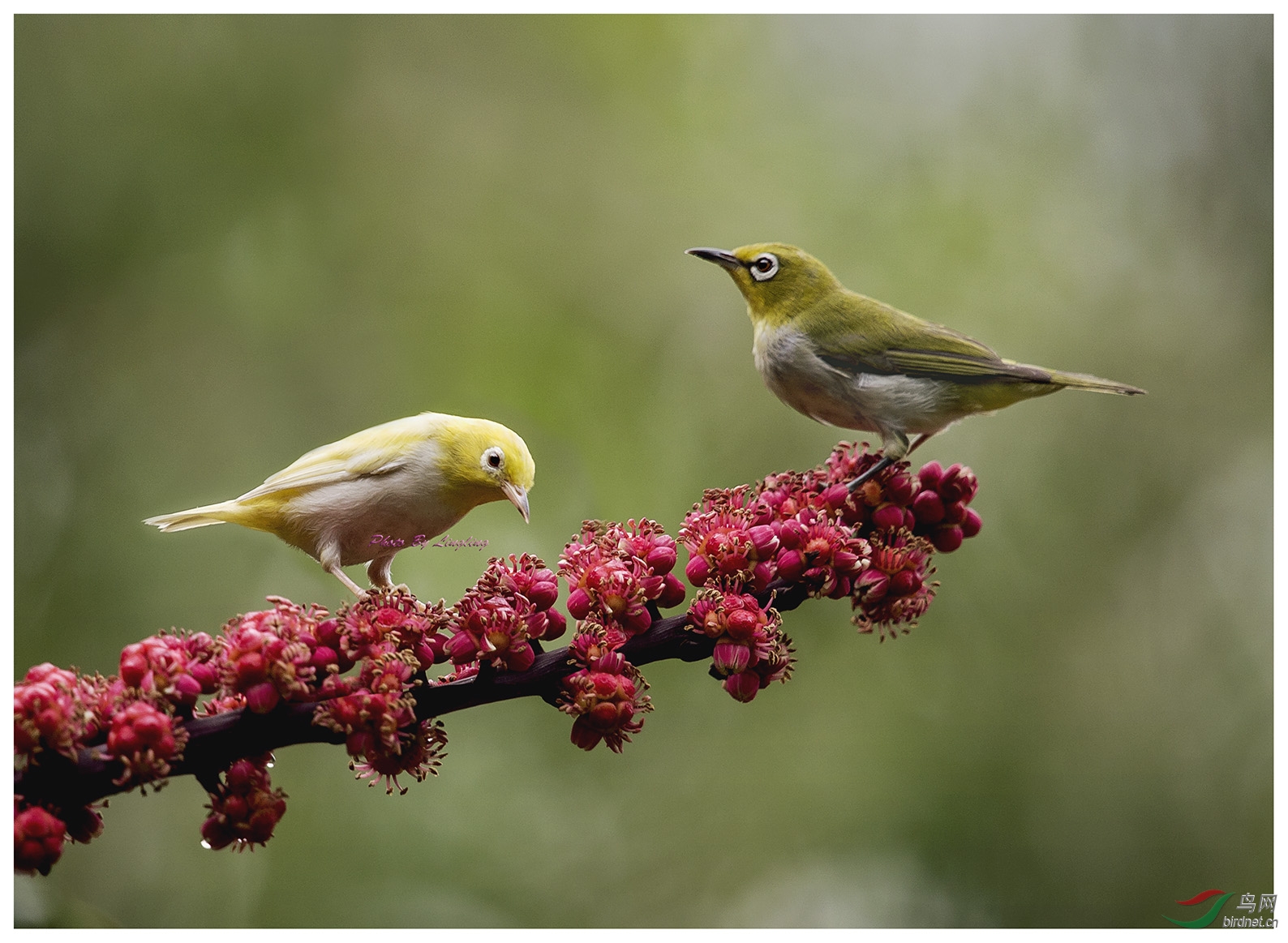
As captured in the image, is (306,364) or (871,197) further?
(871,197)

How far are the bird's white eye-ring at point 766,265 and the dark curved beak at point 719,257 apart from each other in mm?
31

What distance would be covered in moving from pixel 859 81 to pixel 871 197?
412mm

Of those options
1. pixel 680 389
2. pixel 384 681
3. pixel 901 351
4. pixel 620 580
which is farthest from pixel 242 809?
pixel 680 389

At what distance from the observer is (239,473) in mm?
2867

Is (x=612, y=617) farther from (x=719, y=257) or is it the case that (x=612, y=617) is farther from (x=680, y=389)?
(x=680, y=389)

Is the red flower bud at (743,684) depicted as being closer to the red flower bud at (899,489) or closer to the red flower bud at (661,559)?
the red flower bud at (661,559)

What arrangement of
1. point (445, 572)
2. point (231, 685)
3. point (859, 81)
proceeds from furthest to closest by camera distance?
point (859, 81) < point (445, 572) < point (231, 685)

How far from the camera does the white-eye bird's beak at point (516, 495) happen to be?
Answer: 1.57m

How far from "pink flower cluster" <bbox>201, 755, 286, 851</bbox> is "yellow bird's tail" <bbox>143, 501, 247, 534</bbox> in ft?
1.32

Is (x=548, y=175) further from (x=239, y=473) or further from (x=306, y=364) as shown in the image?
(x=239, y=473)

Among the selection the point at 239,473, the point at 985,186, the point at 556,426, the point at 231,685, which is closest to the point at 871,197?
the point at 985,186

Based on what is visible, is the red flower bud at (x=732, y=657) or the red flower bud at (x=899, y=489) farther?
the red flower bud at (x=899, y=489)

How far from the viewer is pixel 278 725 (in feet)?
4.59

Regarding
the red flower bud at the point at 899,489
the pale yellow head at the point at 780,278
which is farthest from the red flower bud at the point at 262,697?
the pale yellow head at the point at 780,278
